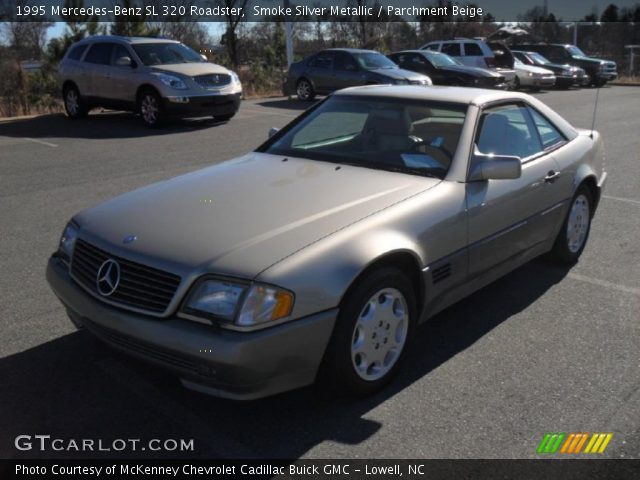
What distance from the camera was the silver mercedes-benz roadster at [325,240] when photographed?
3.09m

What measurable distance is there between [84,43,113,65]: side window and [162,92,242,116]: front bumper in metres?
2.18

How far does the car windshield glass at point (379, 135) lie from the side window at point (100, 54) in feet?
34.6

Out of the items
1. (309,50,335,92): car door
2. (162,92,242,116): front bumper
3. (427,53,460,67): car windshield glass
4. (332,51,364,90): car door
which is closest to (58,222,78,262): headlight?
(162,92,242,116): front bumper

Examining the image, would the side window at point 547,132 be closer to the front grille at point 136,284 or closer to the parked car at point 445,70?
the front grille at point 136,284

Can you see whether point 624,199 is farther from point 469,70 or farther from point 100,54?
point 469,70

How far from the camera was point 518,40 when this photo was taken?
35344 mm

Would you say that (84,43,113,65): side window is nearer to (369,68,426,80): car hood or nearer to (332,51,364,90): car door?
(332,51,364,90): car door

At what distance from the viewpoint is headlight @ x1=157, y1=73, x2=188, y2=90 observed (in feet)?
43.7

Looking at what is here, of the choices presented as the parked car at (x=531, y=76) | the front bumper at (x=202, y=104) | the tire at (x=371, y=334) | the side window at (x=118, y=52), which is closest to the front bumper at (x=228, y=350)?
the tire at (x=371, y=334)

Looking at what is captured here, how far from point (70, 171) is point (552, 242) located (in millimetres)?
6474

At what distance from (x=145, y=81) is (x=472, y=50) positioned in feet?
46.7

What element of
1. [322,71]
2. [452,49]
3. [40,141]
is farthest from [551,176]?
[452,49]

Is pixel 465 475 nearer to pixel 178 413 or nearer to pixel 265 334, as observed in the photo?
pixel 265 334

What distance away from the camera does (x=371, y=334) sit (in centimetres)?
352
